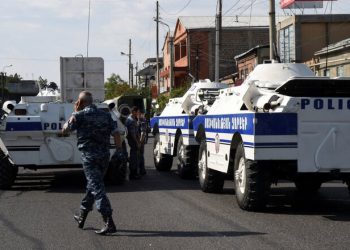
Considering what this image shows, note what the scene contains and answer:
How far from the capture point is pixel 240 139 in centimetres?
1075

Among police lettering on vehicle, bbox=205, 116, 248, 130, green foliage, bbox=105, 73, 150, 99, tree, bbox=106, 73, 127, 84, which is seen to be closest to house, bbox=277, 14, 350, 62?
police lettering on vehicle, bbox=205, 116, 248, 130

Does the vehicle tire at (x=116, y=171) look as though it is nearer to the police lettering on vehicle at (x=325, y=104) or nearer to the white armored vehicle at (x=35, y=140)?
the white armored vehicle at (x=35, y=140)

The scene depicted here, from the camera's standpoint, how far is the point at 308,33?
4459 cm

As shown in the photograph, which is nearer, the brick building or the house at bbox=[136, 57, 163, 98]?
the brick building

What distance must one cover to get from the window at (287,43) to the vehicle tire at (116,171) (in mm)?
30675

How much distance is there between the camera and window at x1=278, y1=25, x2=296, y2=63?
44.4m

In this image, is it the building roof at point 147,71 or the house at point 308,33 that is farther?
the building roof at point 147,71

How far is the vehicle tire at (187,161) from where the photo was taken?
50.5 feet

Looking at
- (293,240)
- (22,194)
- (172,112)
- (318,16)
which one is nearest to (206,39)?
(318,16)

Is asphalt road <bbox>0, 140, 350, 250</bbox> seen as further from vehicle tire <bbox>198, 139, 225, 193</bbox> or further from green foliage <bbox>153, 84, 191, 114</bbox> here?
green foliage <bbox>153, 84, 191, 114</bbox>

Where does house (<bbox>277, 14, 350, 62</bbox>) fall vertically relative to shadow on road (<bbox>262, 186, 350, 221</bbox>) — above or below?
above

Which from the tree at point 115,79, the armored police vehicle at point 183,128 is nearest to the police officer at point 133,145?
the armored police vehicle at point 183,128

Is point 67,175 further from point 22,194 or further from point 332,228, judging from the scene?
point 332,228

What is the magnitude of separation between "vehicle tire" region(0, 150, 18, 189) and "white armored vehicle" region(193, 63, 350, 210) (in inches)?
205
